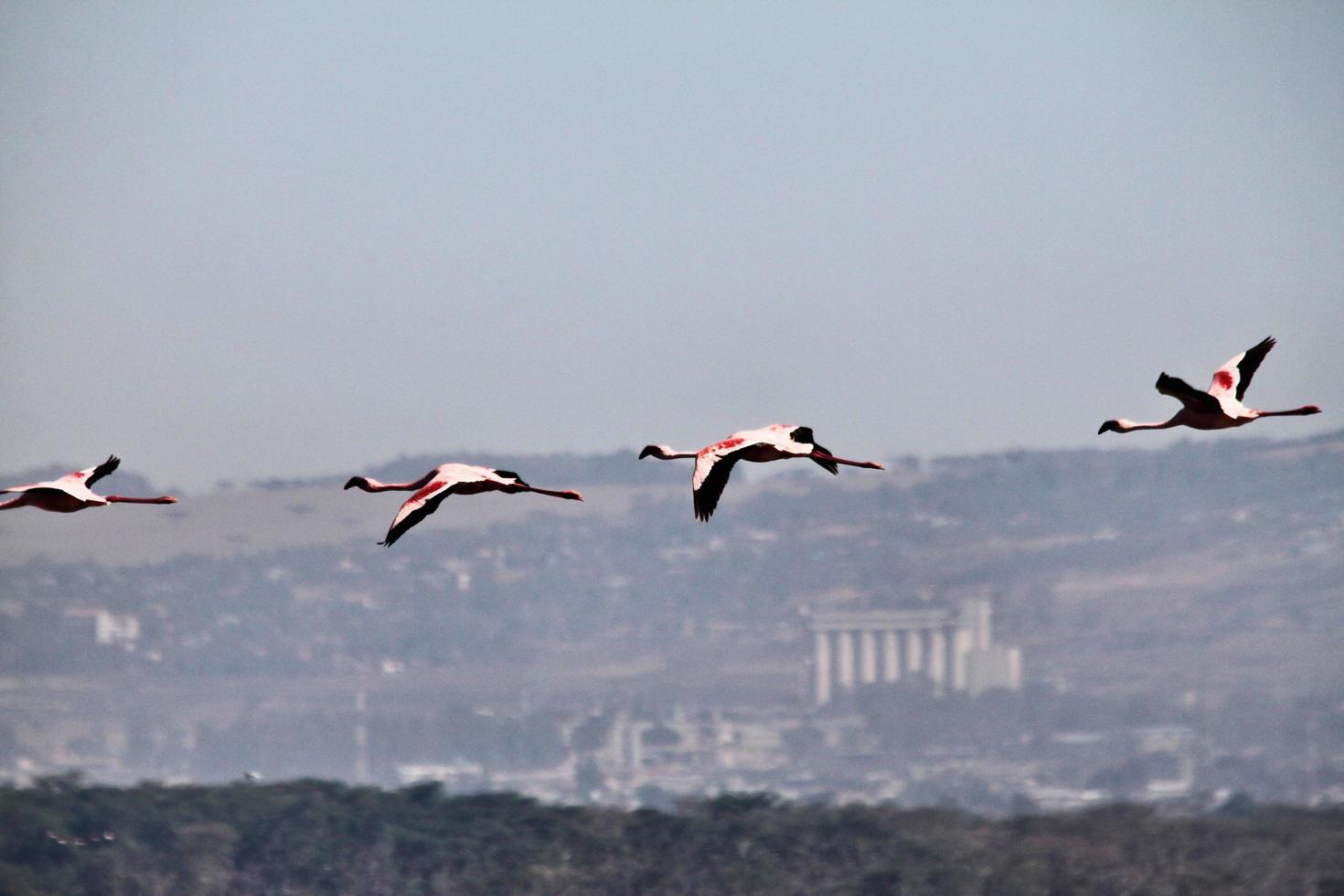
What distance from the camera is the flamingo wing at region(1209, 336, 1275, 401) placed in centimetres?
3416

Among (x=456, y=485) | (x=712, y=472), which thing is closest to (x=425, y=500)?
(x=456, y=485)

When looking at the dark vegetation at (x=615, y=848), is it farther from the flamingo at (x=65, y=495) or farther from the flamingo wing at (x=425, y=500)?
the flamingo wing at (x=425, y=500)

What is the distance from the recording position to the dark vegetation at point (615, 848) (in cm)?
13525

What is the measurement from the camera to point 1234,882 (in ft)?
431

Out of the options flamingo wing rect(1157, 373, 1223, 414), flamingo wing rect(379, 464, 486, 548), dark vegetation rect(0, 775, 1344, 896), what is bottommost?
dark vegetation rect(0, 775, 1344, 896)

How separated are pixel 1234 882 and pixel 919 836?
19.8 m

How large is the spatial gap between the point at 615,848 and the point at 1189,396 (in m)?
113

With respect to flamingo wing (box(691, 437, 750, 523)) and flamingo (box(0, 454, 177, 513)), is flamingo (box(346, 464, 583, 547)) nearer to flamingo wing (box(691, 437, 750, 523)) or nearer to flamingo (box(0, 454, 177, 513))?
flamingo wing (box(691, 437, 750, 523))

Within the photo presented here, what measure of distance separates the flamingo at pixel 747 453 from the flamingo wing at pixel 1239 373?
571cm

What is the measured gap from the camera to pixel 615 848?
142 meters

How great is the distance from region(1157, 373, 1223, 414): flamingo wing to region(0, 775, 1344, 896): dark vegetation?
100 m

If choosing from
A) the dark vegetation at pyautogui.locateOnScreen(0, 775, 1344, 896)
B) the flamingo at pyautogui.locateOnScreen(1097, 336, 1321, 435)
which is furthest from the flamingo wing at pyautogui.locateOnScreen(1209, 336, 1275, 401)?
the dark vegetation at pyautogui.locateOnScreen(0, 775, 1344, 896)

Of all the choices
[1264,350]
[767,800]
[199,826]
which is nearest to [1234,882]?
[767,800]

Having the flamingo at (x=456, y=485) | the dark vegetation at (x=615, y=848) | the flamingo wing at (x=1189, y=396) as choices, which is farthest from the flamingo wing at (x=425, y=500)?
the dark vegetation at (x=615, y=848)
